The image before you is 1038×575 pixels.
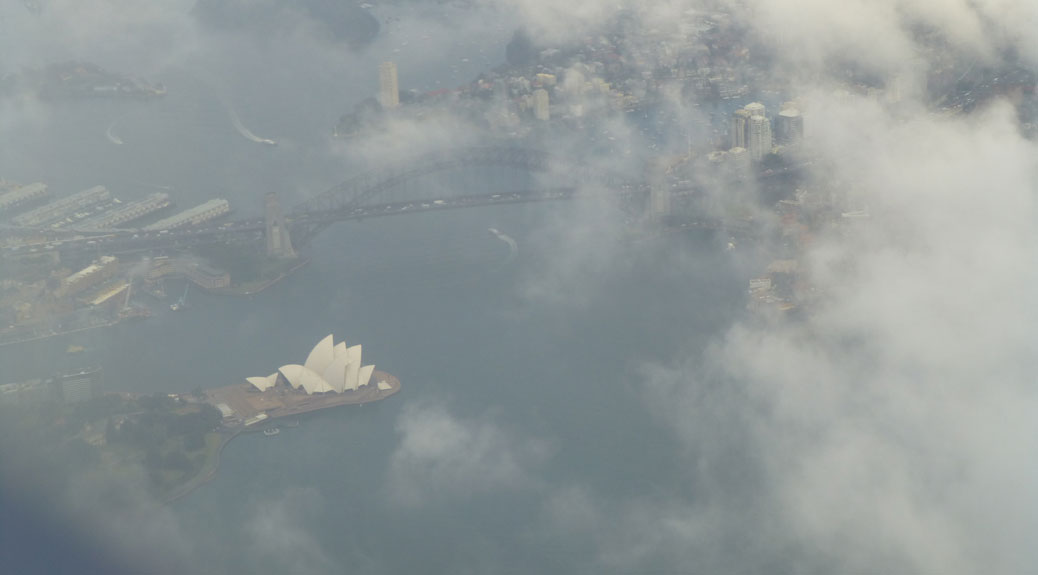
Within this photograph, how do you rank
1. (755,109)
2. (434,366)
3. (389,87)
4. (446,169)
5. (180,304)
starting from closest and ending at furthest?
(434,366) < (180,304) < (446,169) < (755,109) < (389,87)

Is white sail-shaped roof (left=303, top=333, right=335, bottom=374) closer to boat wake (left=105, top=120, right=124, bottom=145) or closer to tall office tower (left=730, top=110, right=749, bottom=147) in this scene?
tall office tower (left=730, top=110, right=749, bottom=147)

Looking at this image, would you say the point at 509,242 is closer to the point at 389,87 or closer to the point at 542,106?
the point at 542,106

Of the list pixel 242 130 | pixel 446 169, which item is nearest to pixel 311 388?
pixel 446 169

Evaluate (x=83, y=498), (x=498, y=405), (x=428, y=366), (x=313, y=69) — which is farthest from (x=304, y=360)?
(x=313, y=69)

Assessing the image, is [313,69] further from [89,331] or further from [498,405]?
[498,405]

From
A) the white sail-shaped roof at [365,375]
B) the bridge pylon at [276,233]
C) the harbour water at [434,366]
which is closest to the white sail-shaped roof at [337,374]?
the white sail-shaped roof at [365,375]

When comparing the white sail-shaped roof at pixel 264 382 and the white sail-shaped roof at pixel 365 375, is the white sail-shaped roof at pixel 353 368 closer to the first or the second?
the white sail-shaped roof at pixel 365 375
